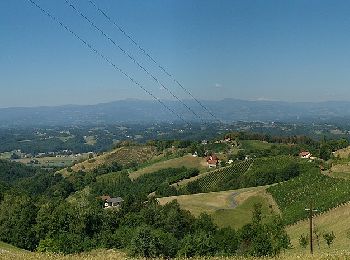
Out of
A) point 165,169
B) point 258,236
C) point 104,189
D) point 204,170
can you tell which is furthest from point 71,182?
point 258,236

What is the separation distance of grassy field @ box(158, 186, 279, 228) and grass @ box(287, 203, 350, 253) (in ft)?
34.9

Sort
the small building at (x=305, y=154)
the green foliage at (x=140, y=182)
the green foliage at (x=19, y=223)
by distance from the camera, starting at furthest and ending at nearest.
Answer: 1. the small building at (x=305, y=154)
2. the green foliage at (x=140, y=182)
3. the green foliage at (x=19, y=223)

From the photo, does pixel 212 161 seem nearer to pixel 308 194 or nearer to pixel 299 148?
pixel 299 148

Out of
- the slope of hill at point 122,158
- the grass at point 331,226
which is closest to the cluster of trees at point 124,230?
the grass at point 331,226

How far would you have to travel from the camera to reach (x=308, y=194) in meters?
70.2

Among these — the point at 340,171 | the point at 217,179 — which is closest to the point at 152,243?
the point at 340,171

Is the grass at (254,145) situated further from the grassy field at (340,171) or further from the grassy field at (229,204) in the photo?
the grassy field at (229,204)

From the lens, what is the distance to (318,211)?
2382 inches

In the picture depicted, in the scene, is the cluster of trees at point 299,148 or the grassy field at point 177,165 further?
the grassy field at point 177,165

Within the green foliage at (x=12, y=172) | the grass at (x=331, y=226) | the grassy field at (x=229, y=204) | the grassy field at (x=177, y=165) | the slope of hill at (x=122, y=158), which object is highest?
the grass at (x=331, y=226)

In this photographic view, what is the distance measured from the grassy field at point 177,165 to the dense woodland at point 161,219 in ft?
22.3

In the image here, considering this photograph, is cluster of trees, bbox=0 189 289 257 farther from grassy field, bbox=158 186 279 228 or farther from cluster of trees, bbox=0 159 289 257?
grassy field, bbox=158 186 279 228

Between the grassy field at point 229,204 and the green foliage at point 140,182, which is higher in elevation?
the grassy field at point 229,204

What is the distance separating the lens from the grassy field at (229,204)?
223 feet
